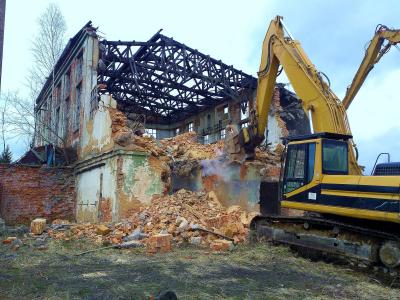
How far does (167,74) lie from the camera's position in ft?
66.9

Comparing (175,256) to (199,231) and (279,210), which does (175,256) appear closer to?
(199,231)

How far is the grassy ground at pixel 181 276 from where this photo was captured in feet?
19.4

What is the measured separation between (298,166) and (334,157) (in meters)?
0.74

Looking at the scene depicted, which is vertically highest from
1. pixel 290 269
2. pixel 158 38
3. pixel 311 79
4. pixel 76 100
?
pixel 158 38

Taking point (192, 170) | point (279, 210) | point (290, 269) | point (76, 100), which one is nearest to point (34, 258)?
point (290, 269)

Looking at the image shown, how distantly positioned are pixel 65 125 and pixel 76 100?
247 centimetres

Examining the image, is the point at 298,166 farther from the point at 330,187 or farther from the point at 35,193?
the point at 35,193

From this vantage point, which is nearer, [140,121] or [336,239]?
[336,239]

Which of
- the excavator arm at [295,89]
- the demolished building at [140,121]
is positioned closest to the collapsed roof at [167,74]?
the demolished building at [140,121]

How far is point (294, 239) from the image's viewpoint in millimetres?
9055

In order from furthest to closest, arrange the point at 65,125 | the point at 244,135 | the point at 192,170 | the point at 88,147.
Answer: the point at 65,125 → the point at 88,147 → the point at 192,170 → the point at 244,135

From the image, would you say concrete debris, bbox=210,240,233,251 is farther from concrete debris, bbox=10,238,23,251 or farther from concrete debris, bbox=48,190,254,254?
concrete debris, bbox=10,238,23,251

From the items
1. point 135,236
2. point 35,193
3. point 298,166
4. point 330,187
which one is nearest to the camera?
point 330,187

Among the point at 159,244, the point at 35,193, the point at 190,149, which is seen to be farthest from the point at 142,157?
the point at 35,193
